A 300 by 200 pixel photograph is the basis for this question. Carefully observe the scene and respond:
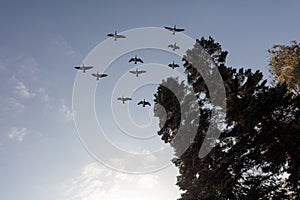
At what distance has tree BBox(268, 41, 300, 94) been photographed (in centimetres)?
2675

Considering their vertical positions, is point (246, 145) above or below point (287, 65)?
below

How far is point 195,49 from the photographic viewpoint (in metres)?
22.8

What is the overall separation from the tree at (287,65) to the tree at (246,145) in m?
8.01

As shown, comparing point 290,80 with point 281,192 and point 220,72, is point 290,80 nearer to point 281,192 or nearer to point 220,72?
point 220,72

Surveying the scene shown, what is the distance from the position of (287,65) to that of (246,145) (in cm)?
1323

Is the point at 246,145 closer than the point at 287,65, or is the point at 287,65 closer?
the point at 246,145

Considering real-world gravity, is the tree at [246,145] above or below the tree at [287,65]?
below

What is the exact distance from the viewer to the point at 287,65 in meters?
28.7

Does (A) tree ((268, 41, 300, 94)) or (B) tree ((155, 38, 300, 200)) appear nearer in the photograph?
(B) tree ((155, 38, 300, 200))

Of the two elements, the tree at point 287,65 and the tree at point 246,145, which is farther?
the tree at point 287,65

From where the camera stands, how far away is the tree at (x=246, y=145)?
18.1 m

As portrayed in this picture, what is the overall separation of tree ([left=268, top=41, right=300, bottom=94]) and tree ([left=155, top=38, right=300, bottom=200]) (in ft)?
26.3

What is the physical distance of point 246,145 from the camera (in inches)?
749

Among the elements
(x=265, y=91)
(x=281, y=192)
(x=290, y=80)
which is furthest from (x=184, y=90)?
(x=290, y=80)
